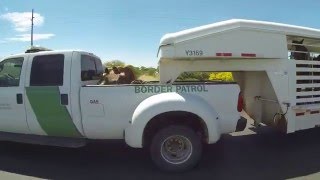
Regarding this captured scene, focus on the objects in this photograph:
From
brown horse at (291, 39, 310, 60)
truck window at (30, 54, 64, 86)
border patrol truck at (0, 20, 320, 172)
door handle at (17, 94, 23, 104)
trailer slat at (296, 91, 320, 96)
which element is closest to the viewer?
border patrol truck at (0, 20, 320, 172)

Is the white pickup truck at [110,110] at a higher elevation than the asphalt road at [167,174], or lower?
higher

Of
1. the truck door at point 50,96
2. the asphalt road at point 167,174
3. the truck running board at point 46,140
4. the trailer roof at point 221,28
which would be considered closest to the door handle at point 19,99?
the truck door at point 50,96

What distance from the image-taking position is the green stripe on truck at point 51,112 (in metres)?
7.02

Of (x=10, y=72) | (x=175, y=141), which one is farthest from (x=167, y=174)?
(x=10, y=72)

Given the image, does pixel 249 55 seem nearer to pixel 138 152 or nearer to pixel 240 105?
pixel 240 105

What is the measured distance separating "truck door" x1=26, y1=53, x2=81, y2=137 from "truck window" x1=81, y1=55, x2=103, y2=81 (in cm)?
30

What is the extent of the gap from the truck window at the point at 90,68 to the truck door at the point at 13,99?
1.05 m

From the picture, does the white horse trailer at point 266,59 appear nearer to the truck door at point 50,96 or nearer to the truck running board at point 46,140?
the truck door at point 50,96

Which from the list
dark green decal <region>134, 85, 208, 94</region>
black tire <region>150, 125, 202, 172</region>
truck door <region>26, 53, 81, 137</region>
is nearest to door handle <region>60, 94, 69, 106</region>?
truck door <region>26, 53, 81, 137</region>

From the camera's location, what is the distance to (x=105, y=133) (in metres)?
6.95

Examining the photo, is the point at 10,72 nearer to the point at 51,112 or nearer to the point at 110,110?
the point at 51,112

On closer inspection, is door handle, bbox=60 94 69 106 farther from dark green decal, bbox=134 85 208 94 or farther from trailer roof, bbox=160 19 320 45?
trailer roof, bbox=160 19 320 45

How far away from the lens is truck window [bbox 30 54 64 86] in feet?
23.5

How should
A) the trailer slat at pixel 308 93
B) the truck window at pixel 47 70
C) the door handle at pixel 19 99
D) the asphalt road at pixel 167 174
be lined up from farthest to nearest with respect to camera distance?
the trailer slat at pixel 308 93
the door handle at pixel 19 99
the truck window at pixel 47 70
the asphalt road at pixel 167 174
